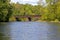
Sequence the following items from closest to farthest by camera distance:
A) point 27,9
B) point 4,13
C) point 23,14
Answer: point 4,13
point 23,14
point 27,9

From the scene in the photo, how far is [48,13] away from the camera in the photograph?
8281cm

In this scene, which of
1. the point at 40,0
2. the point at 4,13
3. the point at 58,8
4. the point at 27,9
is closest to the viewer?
the point at 4,13

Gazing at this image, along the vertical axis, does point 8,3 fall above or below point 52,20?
above

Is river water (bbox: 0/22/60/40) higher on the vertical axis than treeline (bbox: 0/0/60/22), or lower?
higher

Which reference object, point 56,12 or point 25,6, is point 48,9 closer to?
point 56,12

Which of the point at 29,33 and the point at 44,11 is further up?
the point at 29,33

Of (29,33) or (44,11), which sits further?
(44,11)

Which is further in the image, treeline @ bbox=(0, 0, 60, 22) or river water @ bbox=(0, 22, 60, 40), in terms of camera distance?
treeline @ bbox=(0, 0, 60, 22)

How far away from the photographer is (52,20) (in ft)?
273

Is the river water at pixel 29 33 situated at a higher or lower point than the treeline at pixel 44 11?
higher

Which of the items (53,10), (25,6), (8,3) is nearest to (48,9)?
(53,10)

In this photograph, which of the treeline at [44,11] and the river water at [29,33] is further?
the treeline at [44,11]

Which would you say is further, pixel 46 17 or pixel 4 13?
pixel 46 17

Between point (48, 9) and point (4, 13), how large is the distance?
735 inches
